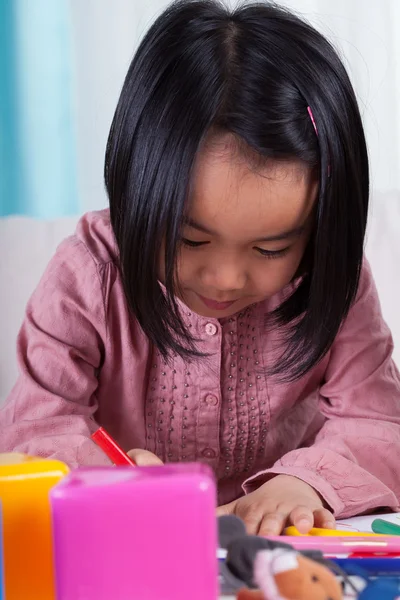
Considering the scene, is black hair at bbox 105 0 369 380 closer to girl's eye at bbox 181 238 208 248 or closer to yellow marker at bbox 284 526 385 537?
girl's eye at bbox 181 238 208 248

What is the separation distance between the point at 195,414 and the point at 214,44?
33 centimetres

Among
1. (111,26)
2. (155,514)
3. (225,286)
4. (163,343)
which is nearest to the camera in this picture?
(155,514)

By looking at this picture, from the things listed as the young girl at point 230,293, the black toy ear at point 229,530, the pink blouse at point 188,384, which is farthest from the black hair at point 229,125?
the black toy ear at point 229,530

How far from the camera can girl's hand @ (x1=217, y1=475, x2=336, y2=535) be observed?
1.73 feet

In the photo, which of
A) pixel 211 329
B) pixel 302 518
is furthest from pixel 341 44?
pixel 302 518

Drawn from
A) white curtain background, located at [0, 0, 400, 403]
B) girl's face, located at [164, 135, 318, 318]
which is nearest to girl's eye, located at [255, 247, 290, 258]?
girl's face, located at [164, 135, 318, 318]

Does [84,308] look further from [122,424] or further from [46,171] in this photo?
[46,171]

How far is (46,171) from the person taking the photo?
4.62ft

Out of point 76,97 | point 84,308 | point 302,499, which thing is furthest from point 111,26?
point 302,499

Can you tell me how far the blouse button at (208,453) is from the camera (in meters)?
0.78

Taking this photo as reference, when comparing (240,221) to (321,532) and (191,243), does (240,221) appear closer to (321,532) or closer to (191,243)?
(191,243)

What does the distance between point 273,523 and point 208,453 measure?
0.26m

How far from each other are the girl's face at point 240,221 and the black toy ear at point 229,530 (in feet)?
0.66

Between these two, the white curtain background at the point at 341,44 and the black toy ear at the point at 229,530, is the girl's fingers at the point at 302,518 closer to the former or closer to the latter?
the black toy ear at the point at 229,530
